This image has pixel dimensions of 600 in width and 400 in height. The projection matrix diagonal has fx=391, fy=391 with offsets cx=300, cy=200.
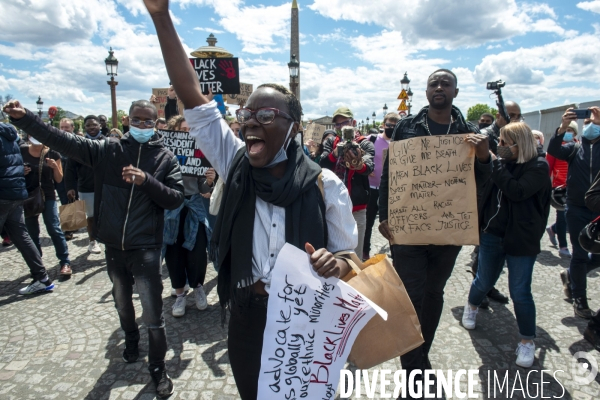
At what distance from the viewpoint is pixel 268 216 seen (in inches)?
76.2

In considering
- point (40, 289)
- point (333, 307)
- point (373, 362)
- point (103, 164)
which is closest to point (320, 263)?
point (333, 307)

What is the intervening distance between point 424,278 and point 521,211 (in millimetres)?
1172

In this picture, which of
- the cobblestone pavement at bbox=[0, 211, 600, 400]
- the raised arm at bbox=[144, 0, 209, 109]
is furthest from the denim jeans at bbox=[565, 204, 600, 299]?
the raised arm at bbox=[144, 0, 209, 109]

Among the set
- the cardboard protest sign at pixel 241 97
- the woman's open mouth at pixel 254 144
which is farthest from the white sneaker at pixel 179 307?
the cardboard protest sign at pixel 241 97

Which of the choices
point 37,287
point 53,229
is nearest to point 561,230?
point 37,287

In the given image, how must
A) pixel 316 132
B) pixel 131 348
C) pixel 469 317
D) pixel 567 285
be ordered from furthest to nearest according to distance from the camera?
pixel 316 132, pixel 567 285, pixel 469 317, pixel 131 348

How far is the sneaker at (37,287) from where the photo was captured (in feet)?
16.5

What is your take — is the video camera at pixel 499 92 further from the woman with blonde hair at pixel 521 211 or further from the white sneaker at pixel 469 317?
the white sneaker at pixel 469 317

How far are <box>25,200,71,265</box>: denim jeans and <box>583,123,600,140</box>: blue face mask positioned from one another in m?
6.97

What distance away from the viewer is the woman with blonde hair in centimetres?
332

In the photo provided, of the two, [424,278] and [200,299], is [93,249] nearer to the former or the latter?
[200,299]

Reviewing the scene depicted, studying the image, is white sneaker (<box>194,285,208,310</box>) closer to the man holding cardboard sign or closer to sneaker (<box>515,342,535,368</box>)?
the man holding cardboard sign

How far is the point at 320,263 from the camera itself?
168cm

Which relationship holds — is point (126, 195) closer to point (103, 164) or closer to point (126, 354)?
point (103, 164)
